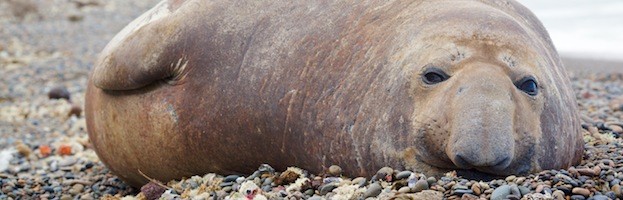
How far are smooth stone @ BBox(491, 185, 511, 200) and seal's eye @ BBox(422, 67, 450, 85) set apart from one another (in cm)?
52

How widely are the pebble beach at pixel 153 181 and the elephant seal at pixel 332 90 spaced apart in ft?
0.37

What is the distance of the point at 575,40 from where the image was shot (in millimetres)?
13352

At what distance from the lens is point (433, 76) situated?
145 inches

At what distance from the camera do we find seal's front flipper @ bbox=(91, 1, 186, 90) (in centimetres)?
466

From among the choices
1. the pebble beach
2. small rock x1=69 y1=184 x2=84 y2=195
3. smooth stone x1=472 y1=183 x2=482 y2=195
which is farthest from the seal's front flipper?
smooth stone x1=472 y1=183 x2=482 y2=195

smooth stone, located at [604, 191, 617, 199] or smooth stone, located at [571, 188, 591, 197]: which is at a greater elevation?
smooth stone, located at [571, 188, 591, 197]

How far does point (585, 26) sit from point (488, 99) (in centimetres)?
1167

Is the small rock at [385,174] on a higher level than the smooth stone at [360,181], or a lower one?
higher

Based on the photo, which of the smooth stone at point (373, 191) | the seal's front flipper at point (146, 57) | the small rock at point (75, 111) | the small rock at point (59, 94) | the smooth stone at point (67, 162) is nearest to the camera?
the smooth stone at point (373, 191)

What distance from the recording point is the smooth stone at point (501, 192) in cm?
330

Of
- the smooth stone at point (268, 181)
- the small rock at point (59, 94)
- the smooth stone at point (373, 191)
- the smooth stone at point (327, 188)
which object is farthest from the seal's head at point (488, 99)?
the small rock at point (59, 94)

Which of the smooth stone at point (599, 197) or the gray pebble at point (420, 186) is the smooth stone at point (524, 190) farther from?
the gray pebble at point (420, 186)

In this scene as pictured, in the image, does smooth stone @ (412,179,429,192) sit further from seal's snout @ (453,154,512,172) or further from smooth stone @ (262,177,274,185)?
smooth stone @ (262,177,274,185)

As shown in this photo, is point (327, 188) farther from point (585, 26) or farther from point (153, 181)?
point (585, 26)
